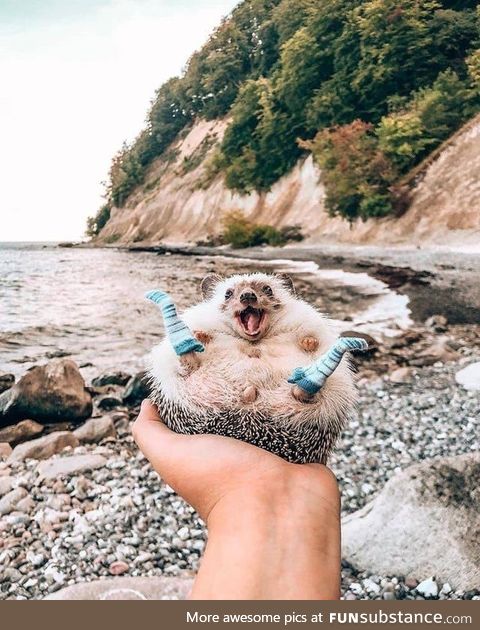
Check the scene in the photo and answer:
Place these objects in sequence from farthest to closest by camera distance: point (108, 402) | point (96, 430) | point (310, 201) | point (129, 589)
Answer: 1. point (310, 201)
2. point (108, 402)
3. point (96, 430)
4. point (129, 589)

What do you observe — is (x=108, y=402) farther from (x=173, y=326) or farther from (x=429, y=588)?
(x=173, y=326)

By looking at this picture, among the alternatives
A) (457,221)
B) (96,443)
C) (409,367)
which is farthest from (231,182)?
(96,443)

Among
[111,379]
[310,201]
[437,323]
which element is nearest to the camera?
[111,379]

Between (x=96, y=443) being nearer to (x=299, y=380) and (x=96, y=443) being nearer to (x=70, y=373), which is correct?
(x=70, y=373)

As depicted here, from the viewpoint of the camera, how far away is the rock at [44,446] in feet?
9.04

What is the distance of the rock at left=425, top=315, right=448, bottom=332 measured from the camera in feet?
12.6

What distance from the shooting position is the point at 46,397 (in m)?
2.87

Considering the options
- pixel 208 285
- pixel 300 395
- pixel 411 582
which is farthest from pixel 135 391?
pixel 300 395

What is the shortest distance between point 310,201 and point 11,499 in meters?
3.60

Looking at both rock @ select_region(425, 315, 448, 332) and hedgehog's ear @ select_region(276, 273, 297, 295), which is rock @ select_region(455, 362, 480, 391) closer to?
rock @ select_region(425, 315, 448, 332)

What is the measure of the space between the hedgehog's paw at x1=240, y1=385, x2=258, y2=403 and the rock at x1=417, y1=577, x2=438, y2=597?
1480 mm

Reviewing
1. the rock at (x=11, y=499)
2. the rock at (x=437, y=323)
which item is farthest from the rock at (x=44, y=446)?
the rock at (x=437, y=323)

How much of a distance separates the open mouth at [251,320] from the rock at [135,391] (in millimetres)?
2352
